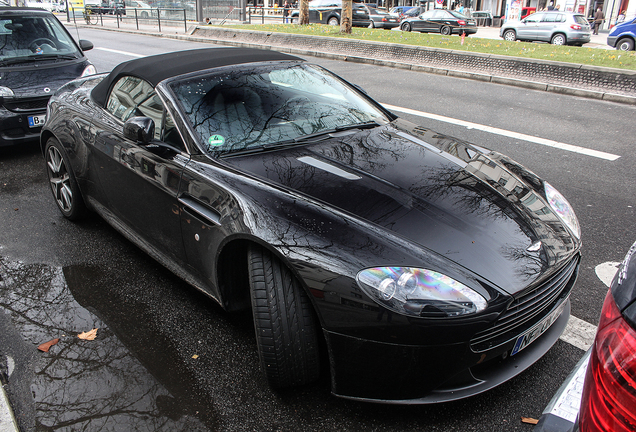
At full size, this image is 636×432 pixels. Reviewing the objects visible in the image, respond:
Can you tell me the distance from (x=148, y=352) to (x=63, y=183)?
2.17 meters

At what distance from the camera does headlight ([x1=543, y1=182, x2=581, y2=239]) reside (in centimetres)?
254

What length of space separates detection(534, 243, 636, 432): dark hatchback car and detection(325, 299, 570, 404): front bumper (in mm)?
730

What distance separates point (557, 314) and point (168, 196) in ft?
7.01

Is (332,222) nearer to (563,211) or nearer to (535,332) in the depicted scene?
(535,332)

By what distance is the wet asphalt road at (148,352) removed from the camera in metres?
2.16

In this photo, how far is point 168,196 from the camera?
9.11 feet

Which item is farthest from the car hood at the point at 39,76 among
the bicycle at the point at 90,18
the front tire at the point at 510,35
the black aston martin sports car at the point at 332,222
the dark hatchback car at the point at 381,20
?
the bicycle at the point at 90,18

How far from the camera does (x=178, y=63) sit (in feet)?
10.8

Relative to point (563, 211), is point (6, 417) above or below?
below

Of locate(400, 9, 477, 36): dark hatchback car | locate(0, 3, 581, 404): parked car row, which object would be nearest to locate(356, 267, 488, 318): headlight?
locate(0, 3, 581, 404): parked car row

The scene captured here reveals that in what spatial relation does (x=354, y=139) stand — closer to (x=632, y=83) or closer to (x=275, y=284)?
(x=275, y=284)

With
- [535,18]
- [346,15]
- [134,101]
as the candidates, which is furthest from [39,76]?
[535,18]

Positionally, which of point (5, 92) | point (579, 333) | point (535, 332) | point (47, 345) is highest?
point (5, 92)

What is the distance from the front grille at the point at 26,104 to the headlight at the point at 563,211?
5.50 meters
